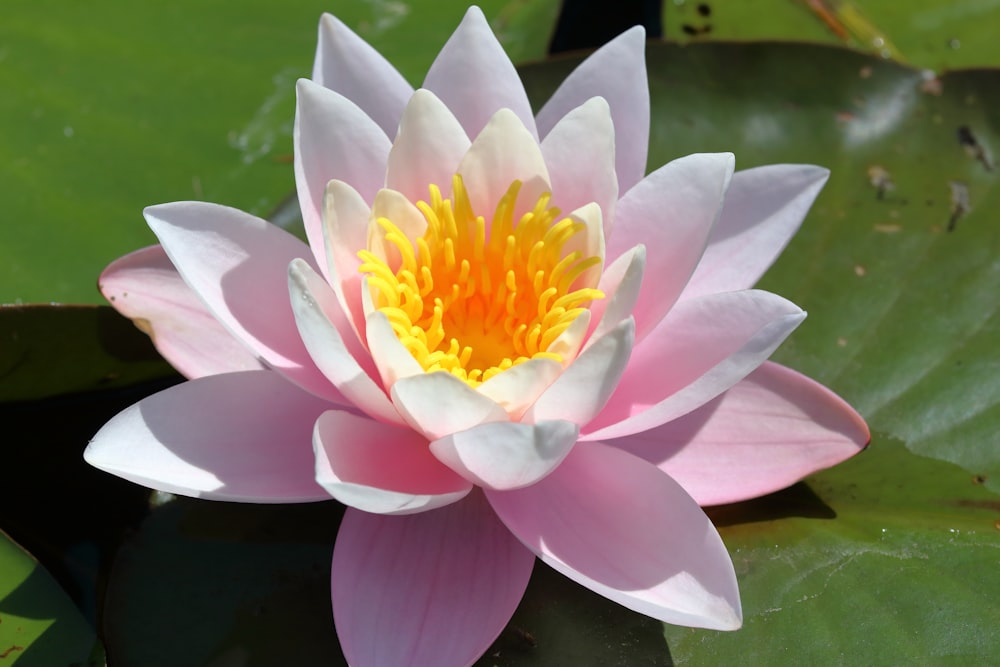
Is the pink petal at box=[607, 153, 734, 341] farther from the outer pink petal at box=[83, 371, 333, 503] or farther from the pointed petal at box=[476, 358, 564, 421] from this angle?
the outer pink petal at box=[83, 371, 333, 503]

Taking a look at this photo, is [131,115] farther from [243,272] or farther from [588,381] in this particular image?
[588,381]

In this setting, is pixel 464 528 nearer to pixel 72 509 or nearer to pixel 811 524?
pixel 811 524

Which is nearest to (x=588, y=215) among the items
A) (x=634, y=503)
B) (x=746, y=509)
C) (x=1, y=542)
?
(x=634, y=503)

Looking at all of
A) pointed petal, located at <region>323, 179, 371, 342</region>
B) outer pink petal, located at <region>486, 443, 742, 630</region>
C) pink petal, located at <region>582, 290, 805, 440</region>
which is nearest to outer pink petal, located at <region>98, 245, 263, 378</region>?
pointed petal, located at <region>323, 179, 371, 342</region>

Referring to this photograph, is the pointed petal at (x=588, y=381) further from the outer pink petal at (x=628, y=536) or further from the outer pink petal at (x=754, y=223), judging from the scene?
the outer pink petal at (x=754, y=223)

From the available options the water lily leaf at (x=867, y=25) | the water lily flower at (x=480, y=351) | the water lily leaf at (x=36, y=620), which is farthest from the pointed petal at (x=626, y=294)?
the water lily leaf at (x=867, y=25)

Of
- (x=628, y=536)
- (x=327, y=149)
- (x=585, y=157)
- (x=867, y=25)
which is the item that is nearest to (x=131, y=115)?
(x=327, y=149)
